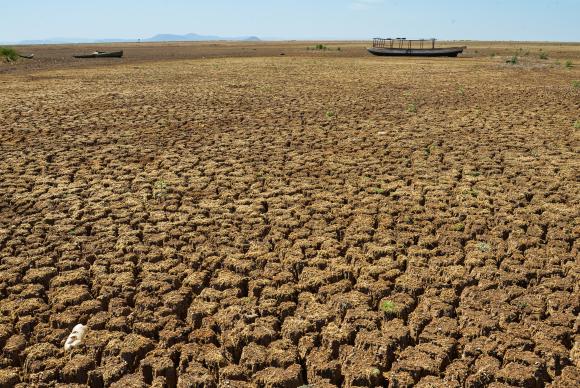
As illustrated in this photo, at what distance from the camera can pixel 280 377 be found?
297 cm

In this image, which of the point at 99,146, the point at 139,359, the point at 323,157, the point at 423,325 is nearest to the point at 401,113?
the point at 323,157

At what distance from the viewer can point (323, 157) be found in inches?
301

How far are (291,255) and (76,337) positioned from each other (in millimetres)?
1891

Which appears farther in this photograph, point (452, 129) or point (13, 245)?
point (452, 129)

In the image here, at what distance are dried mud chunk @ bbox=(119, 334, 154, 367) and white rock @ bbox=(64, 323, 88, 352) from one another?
0.98 ft

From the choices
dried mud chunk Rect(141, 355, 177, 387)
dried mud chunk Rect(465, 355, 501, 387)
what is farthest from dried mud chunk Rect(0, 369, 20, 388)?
dried mud chunk Rect(465, 355, 501, 387)

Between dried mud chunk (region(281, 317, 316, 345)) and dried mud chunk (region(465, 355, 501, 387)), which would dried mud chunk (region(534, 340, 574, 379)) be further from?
dried mud chunk (region(281, 317, 316, 345))

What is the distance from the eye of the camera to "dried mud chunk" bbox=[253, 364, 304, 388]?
9.64 feet

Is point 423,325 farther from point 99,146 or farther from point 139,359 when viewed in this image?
point 99,146

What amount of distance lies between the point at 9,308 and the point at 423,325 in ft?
9.92

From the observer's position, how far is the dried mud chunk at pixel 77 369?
3027mm

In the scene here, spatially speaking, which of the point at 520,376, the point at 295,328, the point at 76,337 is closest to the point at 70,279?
the point at 76,337

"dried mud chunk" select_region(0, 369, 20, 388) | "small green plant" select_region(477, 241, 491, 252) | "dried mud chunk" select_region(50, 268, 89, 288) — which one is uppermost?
"small green plant" select_region(477, 241, 491, 252)

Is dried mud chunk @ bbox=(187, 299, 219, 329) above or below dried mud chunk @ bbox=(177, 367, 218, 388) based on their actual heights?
above
